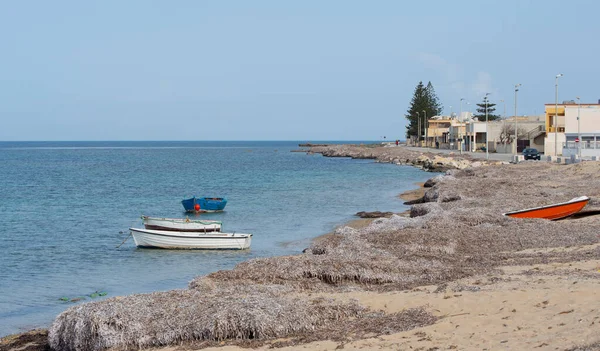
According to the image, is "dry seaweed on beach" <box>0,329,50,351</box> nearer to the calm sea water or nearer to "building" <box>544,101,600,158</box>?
the calm sea water

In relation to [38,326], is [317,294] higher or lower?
higher

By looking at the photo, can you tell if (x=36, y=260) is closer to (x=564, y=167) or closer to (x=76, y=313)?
(x=76, y=313)

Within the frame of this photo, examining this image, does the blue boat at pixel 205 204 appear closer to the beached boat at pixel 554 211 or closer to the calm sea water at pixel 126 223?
the calm sea water at pixel 126 223

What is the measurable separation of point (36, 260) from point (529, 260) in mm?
18900

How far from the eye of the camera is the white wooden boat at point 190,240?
2994 centimetres

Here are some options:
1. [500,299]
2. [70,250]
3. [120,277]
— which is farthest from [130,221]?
[500,299]

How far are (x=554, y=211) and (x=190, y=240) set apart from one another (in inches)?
589

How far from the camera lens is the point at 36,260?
28031 millimetres

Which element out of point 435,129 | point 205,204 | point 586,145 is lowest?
point 205,204

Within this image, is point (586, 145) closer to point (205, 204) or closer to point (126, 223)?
point (205, 204)

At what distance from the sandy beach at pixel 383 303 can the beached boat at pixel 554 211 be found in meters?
5.67

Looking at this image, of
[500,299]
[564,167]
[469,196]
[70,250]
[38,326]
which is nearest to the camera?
[500,299]

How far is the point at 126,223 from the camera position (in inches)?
1587

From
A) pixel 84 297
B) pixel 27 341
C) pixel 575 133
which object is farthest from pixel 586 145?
pixel 27 341
